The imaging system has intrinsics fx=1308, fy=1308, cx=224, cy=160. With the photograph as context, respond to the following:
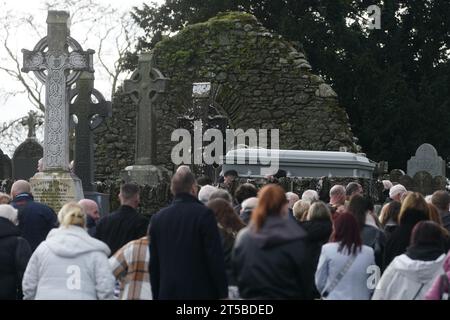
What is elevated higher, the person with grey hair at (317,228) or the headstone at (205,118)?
the headstone at (205,118)

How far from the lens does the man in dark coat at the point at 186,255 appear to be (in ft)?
33.7

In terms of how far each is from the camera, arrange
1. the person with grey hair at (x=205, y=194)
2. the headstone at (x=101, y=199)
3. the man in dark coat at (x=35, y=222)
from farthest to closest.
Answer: the headstone at (x=101, y=199), the man in dark coat at (x=35, y=222), the person with grey hair at (x=205, y=194)

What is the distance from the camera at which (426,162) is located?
30.9 meters

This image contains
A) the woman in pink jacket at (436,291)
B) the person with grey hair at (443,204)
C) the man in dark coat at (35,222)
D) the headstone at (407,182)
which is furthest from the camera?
the headstone at (407,182)

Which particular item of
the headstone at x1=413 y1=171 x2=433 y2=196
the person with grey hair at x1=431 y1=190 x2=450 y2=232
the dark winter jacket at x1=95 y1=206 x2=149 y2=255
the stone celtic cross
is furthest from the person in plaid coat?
the headstone at x1=413 y1=171 x2=433 y2=196

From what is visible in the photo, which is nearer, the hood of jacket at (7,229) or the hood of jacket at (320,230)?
the hood of jacket at (7,229)

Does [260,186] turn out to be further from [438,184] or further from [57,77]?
[438,184]

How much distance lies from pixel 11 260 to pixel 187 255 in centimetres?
230

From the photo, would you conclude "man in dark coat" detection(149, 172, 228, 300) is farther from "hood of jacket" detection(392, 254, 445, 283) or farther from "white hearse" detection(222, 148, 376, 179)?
"white hearse" detection(222, 148, 376, 179)

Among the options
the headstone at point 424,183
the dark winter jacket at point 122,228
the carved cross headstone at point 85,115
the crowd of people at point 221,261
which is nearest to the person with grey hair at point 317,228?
the crowd of people at point 221,261

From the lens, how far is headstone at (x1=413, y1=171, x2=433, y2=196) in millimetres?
25188

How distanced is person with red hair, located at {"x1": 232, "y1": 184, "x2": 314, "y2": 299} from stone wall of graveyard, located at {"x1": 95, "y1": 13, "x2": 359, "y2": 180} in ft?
73.9

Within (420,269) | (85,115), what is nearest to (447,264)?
(420,269)

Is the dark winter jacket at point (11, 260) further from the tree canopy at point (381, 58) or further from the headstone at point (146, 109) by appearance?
the tree canopy at point (381, 58)
